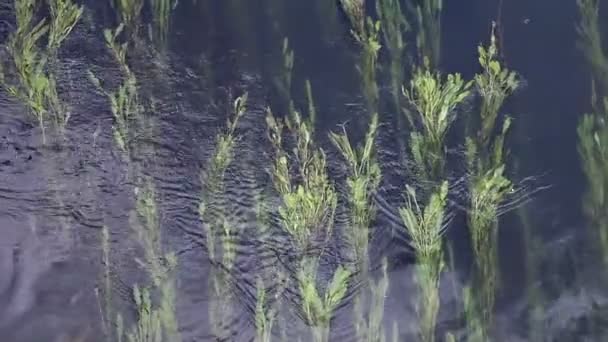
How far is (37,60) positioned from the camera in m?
2.47

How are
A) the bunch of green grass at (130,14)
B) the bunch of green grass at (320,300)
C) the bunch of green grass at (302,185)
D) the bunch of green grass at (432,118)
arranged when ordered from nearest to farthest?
the bunch of green grass at (320,300) → the bunch of green grass at (302,185) → the bunch of green grass at (432,118) → the bunch of green grass at (130,14)

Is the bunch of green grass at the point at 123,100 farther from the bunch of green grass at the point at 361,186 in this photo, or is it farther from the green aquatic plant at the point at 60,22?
the bunch of green grass at the point at 361,186

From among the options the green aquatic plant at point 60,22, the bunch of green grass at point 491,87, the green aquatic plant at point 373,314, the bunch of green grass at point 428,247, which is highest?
Result: the green aquatic plant at point 60,22

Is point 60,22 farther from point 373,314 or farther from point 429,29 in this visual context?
point 373,314

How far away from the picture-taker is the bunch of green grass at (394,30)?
249cm

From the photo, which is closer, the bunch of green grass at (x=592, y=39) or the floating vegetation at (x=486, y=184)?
the floating vegetation at (x=486, y=184)

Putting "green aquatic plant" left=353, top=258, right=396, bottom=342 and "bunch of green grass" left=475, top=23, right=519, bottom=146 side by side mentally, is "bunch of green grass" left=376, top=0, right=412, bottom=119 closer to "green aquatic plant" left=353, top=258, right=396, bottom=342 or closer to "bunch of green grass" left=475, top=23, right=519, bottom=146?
"bunch of green grass" left=475, top=23, right=519, bottom=146

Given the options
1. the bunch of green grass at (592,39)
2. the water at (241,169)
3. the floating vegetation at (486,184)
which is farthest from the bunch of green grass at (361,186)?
→ the bunch of green grass at (592,39)

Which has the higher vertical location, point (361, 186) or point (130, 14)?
point (130, 14)

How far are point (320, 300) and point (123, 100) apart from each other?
0.81 m

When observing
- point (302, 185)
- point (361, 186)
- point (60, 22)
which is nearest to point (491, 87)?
point (361, 186)

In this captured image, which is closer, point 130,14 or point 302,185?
point 302,185

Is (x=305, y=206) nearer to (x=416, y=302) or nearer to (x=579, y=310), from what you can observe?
(x=416, y=302)

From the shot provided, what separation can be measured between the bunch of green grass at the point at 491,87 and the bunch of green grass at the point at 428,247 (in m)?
0.27
